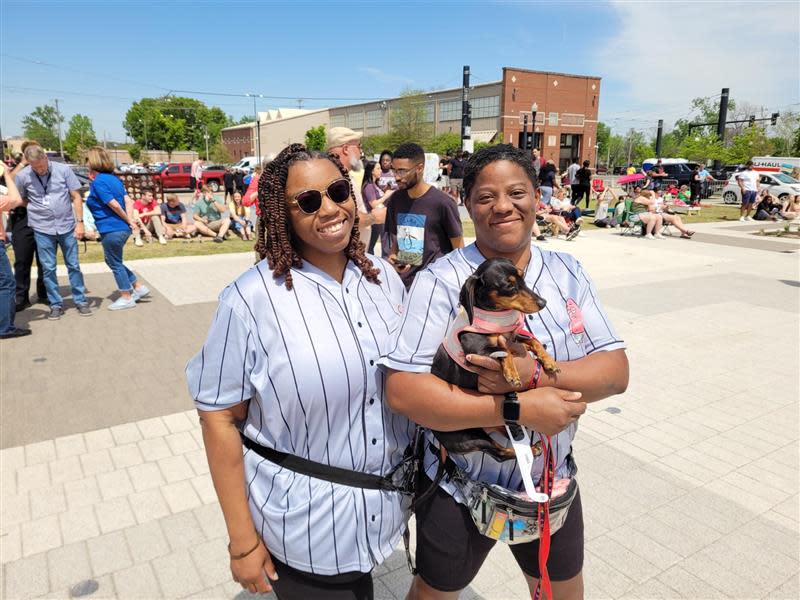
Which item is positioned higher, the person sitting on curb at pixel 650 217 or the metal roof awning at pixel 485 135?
the metal roof awning at pixel 485 135

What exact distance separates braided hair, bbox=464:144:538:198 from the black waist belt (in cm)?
98

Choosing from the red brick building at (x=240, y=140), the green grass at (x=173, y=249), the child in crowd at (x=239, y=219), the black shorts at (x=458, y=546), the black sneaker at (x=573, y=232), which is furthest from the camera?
the red brick building at (x=240, y=140)

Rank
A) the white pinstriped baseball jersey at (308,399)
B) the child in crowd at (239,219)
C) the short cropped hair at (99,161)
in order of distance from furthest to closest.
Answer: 1. the child in crowd at (239,219)
2. the short cropped hair at (99,161)
3. the white pinstriped baseball jersey at (308,399)

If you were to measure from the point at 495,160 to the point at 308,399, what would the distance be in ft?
3.10

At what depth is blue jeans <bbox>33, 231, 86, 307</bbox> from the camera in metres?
7.21

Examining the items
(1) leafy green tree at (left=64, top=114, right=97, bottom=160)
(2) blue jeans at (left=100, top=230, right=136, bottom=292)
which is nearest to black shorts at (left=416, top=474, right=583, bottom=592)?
(2) blue jeans at (left=100, top=230, right=136, bottom=292)

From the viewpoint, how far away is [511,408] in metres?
1.57

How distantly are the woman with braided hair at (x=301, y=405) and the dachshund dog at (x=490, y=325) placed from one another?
0.25 meters

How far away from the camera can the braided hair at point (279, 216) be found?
5.67 feet

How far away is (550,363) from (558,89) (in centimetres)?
7956

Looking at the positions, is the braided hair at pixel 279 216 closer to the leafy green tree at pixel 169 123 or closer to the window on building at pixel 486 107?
the window on building at pixel 486 107

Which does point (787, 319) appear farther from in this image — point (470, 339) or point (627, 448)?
point (470, 339)

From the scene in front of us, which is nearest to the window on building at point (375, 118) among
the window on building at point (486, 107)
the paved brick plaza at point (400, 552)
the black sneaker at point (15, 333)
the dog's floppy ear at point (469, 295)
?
the window on building at point (486, 107)

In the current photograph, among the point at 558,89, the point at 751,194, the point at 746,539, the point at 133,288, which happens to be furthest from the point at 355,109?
the point at 746,539
